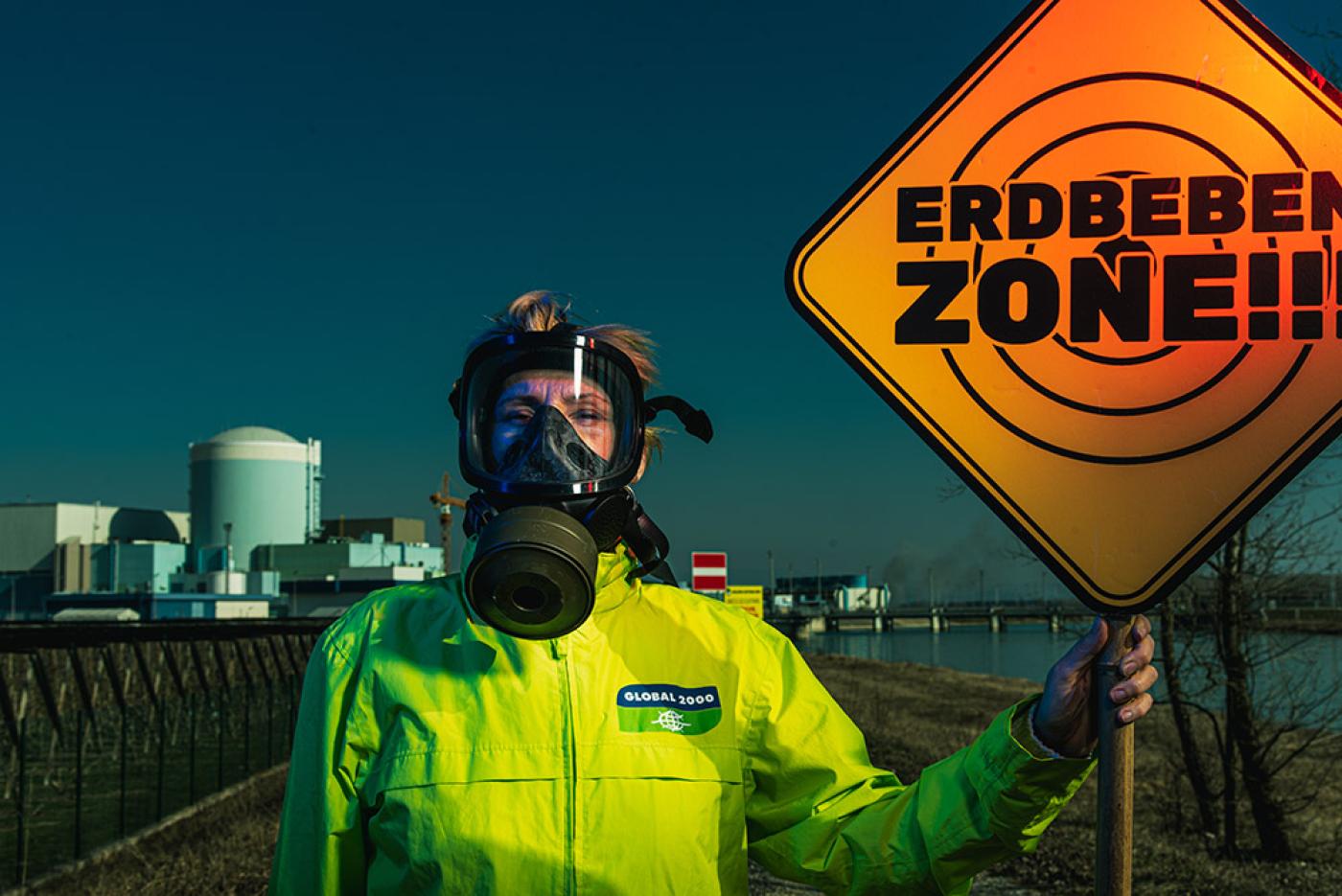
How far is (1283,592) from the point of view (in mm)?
9500

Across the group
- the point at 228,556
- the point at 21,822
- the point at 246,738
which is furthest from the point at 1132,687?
the point at 228,556

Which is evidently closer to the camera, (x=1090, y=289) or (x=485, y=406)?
(x=1090, y=289)

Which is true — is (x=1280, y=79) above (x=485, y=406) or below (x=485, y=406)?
above

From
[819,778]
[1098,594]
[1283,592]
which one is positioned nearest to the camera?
[1098,594]

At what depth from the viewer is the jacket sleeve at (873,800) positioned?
221 cm

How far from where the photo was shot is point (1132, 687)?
202 centimetres

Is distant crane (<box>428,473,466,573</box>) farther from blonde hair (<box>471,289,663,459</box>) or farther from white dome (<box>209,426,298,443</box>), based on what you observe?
blonde hair (<box>471,289,663,459</box>)

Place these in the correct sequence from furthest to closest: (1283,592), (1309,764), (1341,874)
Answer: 1. (1309,764)
2. (1283,592)
3. (1341,874)

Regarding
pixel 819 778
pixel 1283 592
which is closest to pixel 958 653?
pixel 1283 592

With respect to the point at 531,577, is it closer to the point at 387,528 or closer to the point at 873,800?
the point at 873,800

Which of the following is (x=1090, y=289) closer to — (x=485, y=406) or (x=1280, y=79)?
(x=1280, y=79)

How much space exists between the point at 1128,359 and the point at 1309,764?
1500cm

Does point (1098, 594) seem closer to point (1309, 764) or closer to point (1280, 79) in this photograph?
point (1280, 79)

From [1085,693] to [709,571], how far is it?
18100 mm
